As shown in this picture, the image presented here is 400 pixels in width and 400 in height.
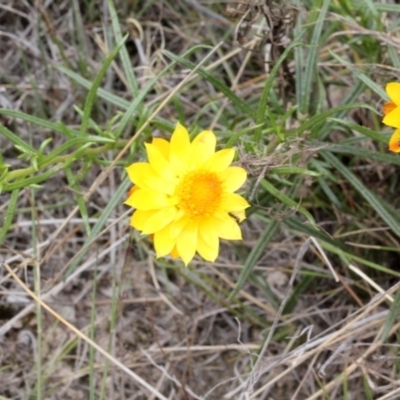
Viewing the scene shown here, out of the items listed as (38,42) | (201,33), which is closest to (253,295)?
(201,33)

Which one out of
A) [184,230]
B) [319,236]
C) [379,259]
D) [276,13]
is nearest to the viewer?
[184,230]

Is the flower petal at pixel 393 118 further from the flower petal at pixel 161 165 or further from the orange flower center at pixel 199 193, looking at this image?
the flower petal at pixel 161 165

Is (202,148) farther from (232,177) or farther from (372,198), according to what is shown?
(372,198)

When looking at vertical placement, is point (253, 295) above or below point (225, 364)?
above

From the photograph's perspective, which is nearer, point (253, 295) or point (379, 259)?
point (379, 259)

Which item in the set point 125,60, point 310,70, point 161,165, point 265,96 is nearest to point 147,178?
point 161,165

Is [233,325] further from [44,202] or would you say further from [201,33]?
[201,33]

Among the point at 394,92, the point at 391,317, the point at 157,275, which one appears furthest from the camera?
the point at 157,275

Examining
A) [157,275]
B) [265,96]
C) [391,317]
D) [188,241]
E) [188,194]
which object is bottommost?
[157,275]
